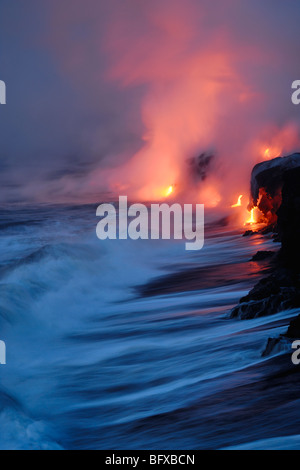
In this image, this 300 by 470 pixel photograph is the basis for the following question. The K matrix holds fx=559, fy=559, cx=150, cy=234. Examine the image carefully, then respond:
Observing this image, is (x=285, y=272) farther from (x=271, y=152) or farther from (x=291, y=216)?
(x=271, y=152)

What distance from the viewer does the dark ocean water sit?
14.0 feet

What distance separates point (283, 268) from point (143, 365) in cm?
357

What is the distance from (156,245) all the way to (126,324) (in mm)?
12499

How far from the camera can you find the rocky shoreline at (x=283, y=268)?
7043 mm

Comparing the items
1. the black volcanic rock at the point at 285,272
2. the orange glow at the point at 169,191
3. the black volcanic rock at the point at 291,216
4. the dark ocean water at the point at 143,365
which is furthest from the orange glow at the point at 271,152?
the black volcanic rock at the point at 291,216

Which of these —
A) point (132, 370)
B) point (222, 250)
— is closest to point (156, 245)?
point (222, 250)

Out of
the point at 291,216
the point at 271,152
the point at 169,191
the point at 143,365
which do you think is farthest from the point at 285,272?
the point at 169,191

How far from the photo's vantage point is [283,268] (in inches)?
355

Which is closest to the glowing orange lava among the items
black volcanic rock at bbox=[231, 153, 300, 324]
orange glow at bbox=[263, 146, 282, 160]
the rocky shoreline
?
orange glow at bbox=[263, 146, 282, 160]

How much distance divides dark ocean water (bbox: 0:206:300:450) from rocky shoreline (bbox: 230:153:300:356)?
0.22 m

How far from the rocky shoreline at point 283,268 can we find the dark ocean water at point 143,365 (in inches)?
8.6

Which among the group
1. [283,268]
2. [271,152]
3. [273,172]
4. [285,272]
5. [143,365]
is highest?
[271,152]

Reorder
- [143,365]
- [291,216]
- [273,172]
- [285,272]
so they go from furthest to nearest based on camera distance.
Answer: [273,172]
[291,216]
[285,272]
[143,365]
